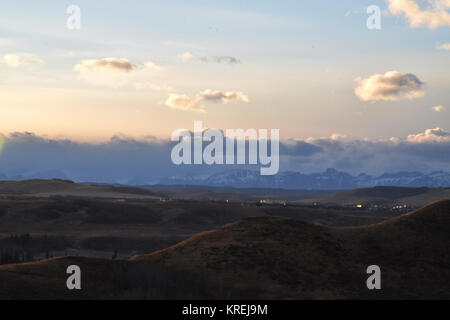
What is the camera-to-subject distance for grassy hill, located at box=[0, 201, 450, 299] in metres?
38.3

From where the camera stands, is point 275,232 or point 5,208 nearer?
point 275,232

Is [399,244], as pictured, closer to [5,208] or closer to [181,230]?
[181,230]

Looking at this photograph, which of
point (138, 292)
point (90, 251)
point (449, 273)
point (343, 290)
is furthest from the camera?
point (90, 251)

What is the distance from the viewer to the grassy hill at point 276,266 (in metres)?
38.3

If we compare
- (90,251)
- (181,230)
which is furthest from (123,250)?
(181,230)

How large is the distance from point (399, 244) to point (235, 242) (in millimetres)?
13587

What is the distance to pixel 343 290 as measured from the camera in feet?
143

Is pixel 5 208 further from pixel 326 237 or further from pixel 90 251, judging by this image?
pixel 326 237

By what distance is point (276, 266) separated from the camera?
46.8m
